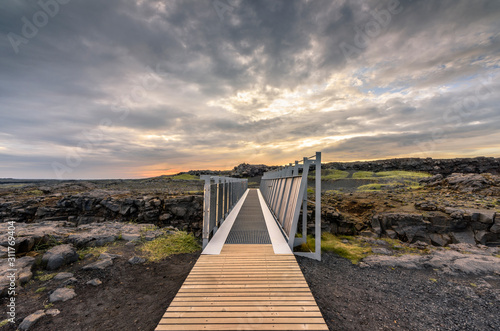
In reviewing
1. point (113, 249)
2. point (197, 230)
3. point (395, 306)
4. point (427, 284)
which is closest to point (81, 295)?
point (113, 249)

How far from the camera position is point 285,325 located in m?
2.42

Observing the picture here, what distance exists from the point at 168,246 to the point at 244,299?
507 cm

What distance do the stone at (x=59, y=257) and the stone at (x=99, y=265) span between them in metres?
0.62

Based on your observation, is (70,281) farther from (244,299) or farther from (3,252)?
(244,299)

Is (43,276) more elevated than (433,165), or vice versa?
(433,165)

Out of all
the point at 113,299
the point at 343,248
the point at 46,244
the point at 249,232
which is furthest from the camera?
the point at 343,248

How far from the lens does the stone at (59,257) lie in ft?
16.3

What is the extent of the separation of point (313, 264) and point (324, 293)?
1.42 m

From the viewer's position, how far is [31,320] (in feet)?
10.8

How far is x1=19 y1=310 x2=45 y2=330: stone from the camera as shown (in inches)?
125

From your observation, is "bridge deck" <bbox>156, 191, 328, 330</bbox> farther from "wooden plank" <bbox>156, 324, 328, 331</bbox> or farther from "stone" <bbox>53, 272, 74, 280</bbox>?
"stone" <bbox>53, 272, 74, 280</bbox>

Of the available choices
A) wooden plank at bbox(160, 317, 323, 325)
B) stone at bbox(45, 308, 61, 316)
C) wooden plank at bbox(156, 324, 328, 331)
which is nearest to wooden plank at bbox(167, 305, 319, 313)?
wooden plank at bbox(160, 317, 323, 325)

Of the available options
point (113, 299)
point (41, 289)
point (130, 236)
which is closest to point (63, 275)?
point (41, 289)

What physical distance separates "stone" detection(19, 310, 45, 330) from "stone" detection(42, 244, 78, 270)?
1.87 metres
